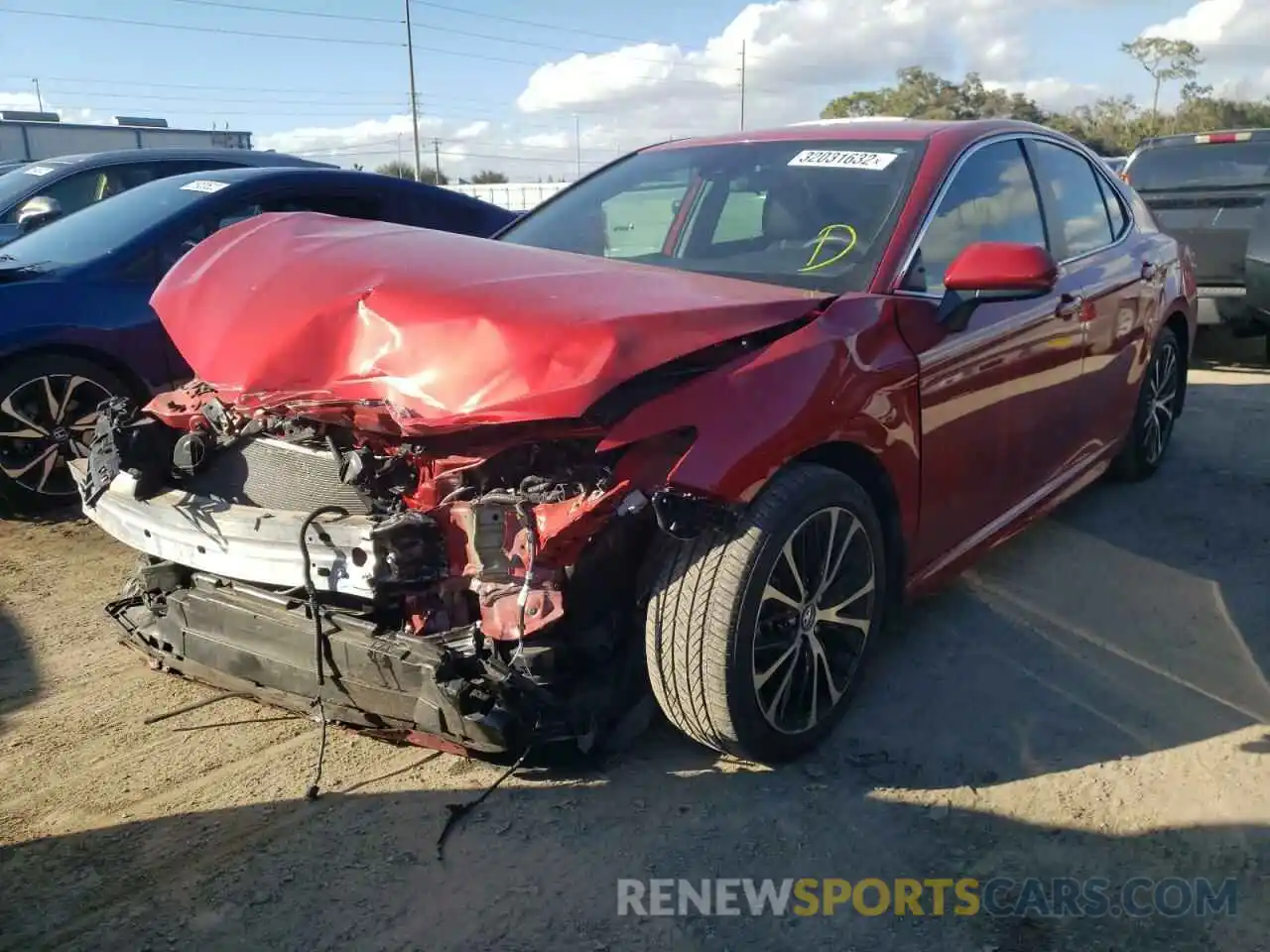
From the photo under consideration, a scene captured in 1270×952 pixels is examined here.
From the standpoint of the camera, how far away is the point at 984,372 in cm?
338

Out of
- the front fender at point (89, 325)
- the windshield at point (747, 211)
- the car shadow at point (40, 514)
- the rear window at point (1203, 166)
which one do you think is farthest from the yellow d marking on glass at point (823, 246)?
the rear window at point (1203, 166)

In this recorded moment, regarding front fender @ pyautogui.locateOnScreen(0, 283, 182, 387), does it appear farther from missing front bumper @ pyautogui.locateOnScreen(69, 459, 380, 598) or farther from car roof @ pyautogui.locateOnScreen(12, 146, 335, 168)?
car roof @ pyautogui.locateOnScreen(12, 146, 335, 168)

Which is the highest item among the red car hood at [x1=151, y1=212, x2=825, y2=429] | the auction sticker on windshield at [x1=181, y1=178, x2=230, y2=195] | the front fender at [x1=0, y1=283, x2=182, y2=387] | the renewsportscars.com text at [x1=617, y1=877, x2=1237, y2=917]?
the auction sticker on windshield at [x1=181, y1=178, x2=230, y2=195]

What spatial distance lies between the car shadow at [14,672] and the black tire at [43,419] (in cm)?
109

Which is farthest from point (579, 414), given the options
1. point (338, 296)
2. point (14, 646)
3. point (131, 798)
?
point (14, 646)

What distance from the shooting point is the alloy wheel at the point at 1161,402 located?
5191 mm

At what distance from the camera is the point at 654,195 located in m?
3.97

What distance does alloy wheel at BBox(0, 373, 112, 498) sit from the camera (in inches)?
185

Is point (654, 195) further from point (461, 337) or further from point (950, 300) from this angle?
point (461, 337)

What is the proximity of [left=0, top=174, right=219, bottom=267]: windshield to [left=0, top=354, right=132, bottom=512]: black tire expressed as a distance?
60 cm

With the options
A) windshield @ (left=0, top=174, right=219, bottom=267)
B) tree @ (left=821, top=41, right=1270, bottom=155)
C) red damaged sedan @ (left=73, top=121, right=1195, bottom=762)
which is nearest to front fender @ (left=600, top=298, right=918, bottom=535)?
red damaged sedan @ (left=73, top=121, right=1195, bottom=762)

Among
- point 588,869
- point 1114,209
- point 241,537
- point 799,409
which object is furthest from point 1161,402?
point 241,537

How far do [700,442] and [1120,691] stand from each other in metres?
1.83

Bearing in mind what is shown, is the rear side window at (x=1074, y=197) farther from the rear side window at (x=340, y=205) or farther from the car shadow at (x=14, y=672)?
the car shadow at (x=14, y=672)
